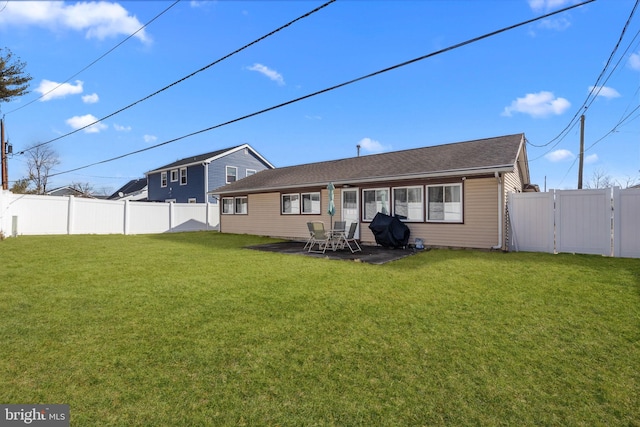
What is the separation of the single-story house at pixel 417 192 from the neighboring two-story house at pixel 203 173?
30.4ft

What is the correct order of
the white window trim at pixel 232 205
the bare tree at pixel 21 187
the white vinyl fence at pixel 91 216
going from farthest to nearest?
the bare tree at pixel 21 187, the white window trim at pixel 232 205, the white vinyl fence at pixel 91 216

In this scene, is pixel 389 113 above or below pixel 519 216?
above

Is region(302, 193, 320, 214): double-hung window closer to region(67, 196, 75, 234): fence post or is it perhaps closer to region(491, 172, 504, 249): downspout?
region(491, 172, 504, 249): downspout

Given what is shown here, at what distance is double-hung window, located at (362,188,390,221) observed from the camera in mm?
12022

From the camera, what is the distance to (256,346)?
3291 millimetres

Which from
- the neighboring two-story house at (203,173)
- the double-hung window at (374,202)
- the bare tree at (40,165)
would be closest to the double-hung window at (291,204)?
the double-hung window at (374,202)

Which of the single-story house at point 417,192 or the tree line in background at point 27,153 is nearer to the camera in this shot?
the single-story house at point 417,192

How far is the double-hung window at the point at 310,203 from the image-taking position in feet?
46.5

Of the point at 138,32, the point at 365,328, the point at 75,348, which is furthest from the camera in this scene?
the point at 138,32

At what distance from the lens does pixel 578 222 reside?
8766 mm

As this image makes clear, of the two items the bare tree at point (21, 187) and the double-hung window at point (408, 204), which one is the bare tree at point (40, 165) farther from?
the double-hung window at point (408, 204)

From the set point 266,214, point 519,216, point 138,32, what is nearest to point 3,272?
point 138,32

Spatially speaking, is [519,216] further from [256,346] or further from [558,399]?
[256,346]

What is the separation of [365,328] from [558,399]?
190 centimetres
